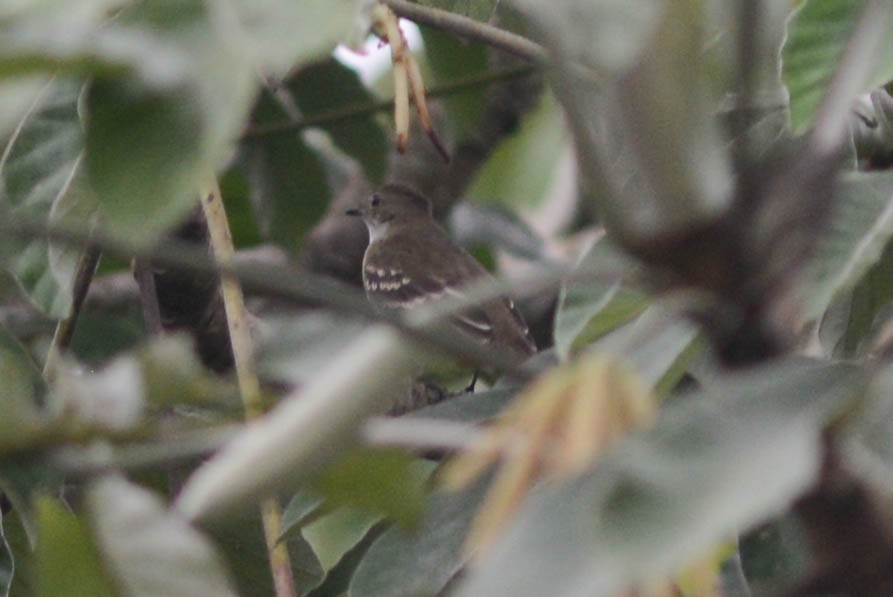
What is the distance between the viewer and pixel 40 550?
98 cm

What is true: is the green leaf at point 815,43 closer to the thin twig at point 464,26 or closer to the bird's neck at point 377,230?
the thin twig at point 464,26

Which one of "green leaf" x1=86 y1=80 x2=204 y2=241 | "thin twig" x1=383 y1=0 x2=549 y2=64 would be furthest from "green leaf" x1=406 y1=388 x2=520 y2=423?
"green leaf" x1=86 y1=80 x2=204 y2=241

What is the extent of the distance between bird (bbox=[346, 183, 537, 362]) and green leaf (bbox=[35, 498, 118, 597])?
127 inches

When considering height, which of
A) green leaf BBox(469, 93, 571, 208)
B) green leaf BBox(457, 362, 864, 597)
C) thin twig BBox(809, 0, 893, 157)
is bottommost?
green leaf BBox(469, 93, 571, 208)

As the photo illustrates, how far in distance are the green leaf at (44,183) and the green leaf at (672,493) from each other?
4.06 feet

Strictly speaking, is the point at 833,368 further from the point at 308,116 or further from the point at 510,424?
the point at 308,116

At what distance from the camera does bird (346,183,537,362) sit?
4.37 metres

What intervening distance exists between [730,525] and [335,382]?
210mm

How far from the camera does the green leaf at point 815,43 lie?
1622 mm

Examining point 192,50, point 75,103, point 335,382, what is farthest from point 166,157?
point 75,103

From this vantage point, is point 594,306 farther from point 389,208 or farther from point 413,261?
point 413,261

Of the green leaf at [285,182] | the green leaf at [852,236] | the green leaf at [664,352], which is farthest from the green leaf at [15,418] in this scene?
the green leaf at [285,182]

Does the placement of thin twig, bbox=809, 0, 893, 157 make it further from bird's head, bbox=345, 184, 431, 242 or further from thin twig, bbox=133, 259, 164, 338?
bird's head, bbox=345, 184, 431, 242

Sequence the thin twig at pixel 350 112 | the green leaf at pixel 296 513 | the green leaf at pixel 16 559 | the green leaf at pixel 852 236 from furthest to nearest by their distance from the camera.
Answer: the thin twig at pixel 350 112 → the green leaf at pixel 16 559 → the green leaf at pixel 296 513 → the green leaf at pixel 852 236
